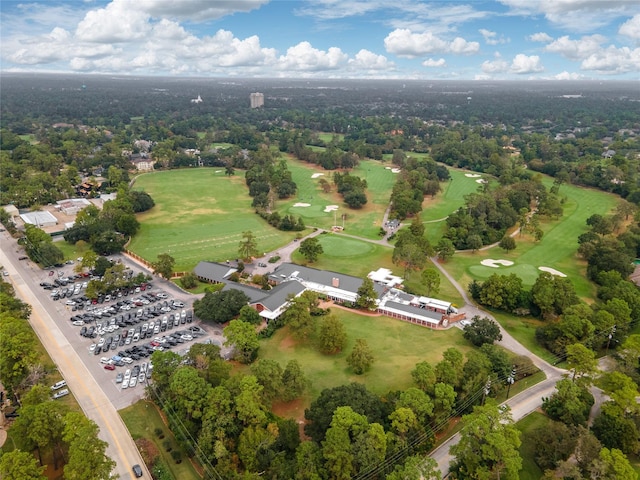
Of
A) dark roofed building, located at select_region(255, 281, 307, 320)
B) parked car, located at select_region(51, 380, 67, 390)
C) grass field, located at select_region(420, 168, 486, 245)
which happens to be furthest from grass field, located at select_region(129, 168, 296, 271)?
grass field, located at select_region(420, 168, 486, 245)

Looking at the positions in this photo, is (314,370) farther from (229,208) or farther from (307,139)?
(307,139)

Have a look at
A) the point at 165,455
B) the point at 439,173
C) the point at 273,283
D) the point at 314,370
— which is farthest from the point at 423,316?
the point at 439,173

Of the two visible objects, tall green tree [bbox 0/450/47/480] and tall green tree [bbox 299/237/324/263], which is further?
tall green tree [bbox 299/237/324/263]

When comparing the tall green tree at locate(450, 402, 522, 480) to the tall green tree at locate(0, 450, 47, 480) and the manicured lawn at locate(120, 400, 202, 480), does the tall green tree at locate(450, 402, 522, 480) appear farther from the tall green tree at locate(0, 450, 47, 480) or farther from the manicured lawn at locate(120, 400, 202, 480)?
the tall green tree at locate(0, 450, 47, 480)

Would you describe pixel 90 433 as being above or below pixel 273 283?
above

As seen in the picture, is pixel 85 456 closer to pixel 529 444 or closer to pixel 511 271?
pixel 529 444

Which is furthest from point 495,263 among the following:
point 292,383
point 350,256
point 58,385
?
point 58,385

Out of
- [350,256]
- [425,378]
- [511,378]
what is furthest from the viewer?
[350,256]
